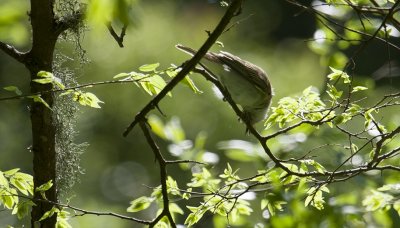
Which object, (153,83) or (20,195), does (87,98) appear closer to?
(153,83)

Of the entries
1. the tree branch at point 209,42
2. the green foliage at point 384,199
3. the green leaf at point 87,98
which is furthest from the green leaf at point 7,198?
the green foliage at point 384,199

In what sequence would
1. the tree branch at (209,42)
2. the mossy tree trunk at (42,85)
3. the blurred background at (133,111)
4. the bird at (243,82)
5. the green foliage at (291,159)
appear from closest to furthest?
the tree branch at (209,42), the green foliage at (291,159), the mossy tree trunk at (42,85), the bird at (243,82), the blurred background at (133,111)

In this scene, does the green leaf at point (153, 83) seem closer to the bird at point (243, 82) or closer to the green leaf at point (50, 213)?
the green leaf at point (50, 213)

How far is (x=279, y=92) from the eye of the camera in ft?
18.9

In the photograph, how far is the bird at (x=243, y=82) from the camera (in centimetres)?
296

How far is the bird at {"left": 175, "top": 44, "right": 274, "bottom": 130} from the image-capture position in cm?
296

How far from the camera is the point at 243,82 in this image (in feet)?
9.71

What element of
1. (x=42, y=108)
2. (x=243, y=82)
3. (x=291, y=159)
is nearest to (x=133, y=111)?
(x=243, y=82)

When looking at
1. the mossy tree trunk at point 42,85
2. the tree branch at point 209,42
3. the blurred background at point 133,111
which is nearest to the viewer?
the tree branch at point 209,42

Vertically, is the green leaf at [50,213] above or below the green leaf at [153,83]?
below

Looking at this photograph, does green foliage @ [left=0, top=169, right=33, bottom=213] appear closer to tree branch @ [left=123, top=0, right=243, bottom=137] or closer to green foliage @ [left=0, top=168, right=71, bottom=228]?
green foliage @ [left=0, top=168, right=71, bottom=228]

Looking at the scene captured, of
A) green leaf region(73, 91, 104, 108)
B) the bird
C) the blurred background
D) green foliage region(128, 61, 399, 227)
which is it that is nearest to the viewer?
green foliage region(128, 61, 399, 227)

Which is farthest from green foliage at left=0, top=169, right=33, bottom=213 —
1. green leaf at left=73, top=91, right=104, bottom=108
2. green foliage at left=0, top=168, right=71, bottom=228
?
green leaf at left=73, top=91, right=104, bottom=108

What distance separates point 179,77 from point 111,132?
4553 millimetres
